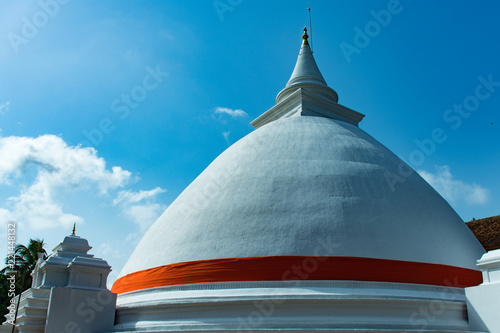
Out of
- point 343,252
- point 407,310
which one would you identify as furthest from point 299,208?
point 407,310

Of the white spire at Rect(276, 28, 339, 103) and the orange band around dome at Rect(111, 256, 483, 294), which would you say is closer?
the orange band around dome at Rect(111, 256, 483, 294)

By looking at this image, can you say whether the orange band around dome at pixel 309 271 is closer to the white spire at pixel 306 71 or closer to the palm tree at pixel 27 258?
the white spire at pixel 306 71

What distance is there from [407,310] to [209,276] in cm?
380

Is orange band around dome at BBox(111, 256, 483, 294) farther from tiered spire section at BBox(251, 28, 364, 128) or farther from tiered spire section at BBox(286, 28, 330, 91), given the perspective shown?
tiered spire section at BBox(286, 28, 330, 91)

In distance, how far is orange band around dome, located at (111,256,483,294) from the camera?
806 centimetres

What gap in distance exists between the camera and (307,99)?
1369 cm

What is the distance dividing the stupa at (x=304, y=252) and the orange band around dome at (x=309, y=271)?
2cm

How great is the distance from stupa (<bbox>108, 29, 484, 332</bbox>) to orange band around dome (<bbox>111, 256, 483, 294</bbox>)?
0.02 meters

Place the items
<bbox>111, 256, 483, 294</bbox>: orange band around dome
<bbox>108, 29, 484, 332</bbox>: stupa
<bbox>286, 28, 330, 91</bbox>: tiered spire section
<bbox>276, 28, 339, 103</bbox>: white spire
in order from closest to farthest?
1. <bbox>108, 29, 484, 332</bbox>: stupa
2. <bbox>111, 256, 483, 294</bbox>: orange band around dome
3. <bbox>276, 28, 339, 103</bbox>: white spire
4. <bbox>286, 28, 330, 91</bbox>: tiered spire section

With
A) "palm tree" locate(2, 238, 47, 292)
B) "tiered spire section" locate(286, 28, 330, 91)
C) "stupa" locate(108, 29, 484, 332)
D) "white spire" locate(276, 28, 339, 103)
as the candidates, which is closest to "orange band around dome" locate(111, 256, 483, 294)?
"stupa" locate(108, 29, 484, 332)

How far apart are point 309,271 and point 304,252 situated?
14.6 inches

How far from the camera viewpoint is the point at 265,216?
8891 mm

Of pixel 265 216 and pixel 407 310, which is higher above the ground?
pixel 265 216

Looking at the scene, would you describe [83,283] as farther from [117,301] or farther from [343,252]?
[343,252]
